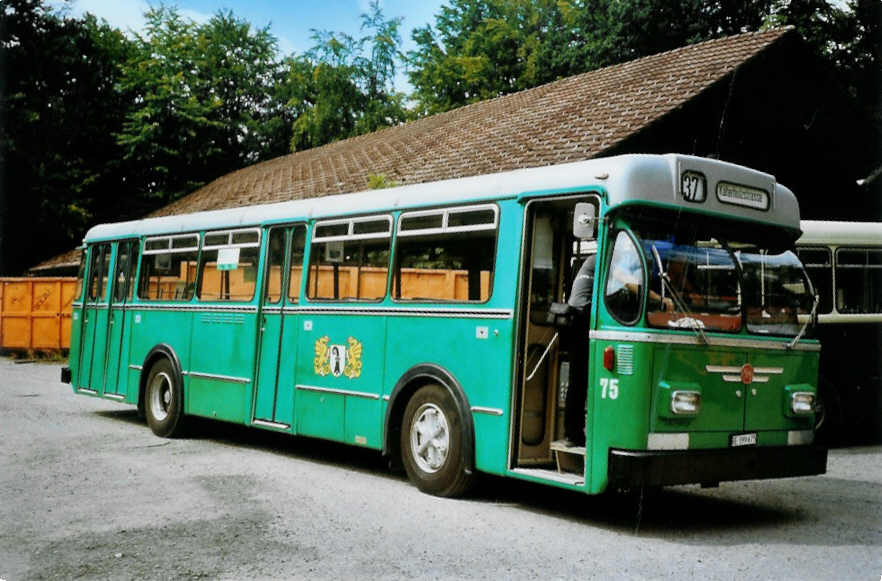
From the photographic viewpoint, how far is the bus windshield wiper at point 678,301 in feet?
23.8

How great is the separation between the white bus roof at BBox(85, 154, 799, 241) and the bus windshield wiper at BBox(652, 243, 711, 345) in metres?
0.45

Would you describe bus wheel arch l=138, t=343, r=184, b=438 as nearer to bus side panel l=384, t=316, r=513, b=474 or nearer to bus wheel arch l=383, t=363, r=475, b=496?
bus wheel arch l=383, t=363, r=475, b=496

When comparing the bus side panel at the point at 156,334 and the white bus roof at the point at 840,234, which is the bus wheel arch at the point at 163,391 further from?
the white bus roof at the point at 840,234

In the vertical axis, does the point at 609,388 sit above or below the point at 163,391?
above

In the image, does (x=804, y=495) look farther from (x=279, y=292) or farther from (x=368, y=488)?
(x=279, y=292)

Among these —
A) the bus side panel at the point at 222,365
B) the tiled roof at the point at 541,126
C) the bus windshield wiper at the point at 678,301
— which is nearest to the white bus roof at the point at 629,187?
the bus windshield wiper at the point at 678,301

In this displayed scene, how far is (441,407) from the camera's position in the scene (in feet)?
28.5

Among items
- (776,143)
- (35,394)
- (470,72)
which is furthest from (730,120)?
(470,72)

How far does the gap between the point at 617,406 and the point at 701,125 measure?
11.2m

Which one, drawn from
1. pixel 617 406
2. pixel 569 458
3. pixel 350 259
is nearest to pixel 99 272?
pixel 350 259

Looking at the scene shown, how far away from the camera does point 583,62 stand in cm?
3425

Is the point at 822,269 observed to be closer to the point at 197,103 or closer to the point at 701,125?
the point at 701,125

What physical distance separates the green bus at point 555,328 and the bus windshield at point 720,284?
0.05 ft

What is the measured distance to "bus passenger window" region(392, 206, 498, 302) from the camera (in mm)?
8492
